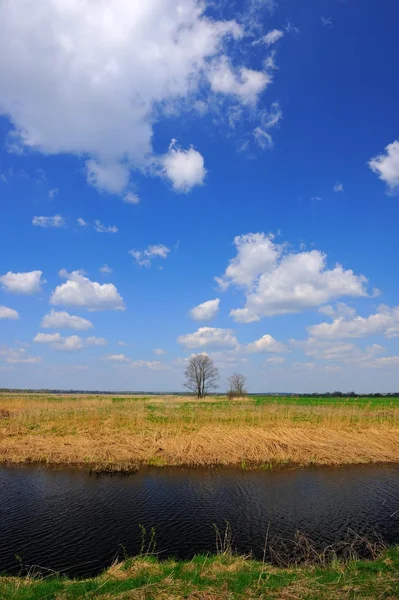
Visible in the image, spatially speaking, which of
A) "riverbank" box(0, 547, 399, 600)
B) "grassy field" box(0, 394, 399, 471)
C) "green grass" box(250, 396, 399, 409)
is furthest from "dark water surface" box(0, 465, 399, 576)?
"green grass" box(250, 396, 399, 409)

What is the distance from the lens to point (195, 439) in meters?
26.4

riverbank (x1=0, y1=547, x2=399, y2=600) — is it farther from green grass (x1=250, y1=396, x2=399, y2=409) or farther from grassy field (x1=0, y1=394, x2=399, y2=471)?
green grass (x1=250, y1=396, x2=399, y2=409)

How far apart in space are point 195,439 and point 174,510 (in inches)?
406

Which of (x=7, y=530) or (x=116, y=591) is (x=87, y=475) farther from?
(x=116, y=591)

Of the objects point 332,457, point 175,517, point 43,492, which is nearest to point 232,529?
point 175,517

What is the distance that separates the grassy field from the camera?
24.4 metres

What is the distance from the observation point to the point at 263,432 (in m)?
27.7

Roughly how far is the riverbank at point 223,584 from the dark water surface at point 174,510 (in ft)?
8.78

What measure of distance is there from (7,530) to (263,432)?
18.1 m

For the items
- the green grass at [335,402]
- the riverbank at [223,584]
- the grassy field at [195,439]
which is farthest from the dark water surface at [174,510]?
the green grass at [335,402]

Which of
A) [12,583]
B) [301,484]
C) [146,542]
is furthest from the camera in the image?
[301,484]

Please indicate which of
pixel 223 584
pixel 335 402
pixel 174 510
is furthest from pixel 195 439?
pixel 335 402

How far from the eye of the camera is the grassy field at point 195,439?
24.4 m

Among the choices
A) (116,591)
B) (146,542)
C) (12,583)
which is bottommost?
(146,542)
